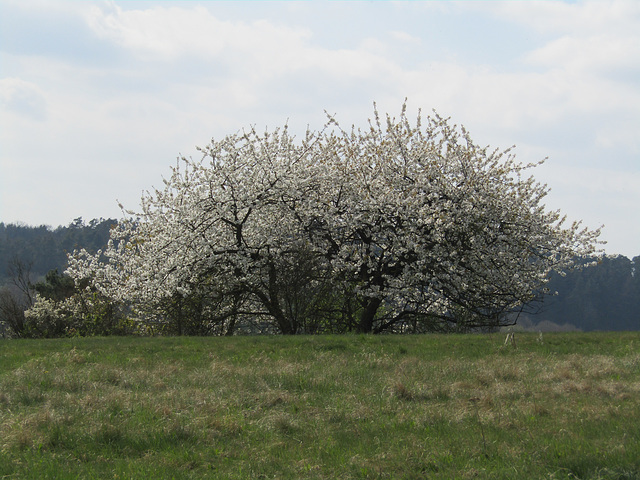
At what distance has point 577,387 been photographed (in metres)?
9.15

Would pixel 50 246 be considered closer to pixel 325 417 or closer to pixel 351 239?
pixel 351 239

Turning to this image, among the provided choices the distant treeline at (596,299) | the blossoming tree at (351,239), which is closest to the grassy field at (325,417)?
the blossoming tree at (351,239)

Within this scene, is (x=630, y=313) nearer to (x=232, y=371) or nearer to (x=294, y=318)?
(x=294, y=318)

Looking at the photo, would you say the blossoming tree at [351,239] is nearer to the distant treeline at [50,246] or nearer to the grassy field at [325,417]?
the grassy field at [325,417]

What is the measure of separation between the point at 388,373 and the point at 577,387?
323 cm

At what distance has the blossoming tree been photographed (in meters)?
23.0

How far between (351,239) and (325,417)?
17.5 metres

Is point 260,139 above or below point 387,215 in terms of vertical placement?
above

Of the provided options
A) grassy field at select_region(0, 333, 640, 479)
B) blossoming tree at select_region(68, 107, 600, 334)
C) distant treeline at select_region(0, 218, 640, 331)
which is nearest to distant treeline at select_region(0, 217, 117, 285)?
distant treeline at select_region(0, 218, 640, 331)

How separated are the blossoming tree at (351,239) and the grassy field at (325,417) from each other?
9.95 m

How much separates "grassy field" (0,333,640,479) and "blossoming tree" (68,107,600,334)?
9950 mm

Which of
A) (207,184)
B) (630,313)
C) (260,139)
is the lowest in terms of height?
(630,313)

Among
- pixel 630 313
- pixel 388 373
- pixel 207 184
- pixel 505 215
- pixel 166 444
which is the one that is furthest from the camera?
pixel 630 313

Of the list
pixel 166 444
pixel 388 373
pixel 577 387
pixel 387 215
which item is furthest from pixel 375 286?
pixel 166 444
